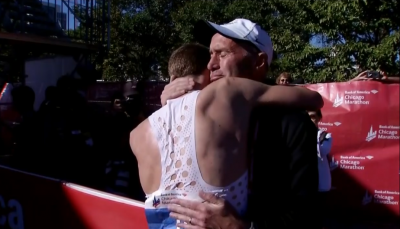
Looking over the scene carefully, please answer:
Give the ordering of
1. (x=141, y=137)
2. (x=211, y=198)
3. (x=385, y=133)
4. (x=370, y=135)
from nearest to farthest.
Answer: (x=211, y=198), (x=141, y=137), (x=385, y=133), (x=370, y=135)

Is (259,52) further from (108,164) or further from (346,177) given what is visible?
(346,177)

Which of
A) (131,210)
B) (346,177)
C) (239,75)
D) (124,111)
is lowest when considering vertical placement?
(346,177)

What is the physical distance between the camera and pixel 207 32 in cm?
193

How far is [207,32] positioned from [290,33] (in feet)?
31.6

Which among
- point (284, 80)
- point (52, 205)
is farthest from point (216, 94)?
point (284, 80)

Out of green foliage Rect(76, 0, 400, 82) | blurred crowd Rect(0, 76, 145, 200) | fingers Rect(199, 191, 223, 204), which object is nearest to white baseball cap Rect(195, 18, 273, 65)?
fingers Rect(199, 191, 223, 204)

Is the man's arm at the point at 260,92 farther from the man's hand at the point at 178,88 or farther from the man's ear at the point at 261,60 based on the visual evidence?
the man's hand at the point at 178,88

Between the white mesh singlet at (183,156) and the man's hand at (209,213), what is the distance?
0.07 feet

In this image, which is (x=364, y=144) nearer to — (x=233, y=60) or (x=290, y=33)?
(x=290, y=33)

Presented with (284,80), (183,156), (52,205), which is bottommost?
(52,205)

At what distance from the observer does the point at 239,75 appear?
1.77m

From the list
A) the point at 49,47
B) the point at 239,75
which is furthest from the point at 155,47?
the point at 239,75

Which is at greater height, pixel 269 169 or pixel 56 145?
pixel 269 169

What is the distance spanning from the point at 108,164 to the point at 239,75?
326 centimetres
